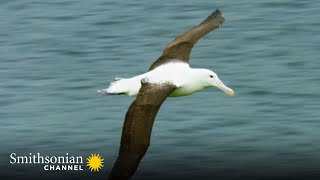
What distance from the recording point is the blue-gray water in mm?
16000

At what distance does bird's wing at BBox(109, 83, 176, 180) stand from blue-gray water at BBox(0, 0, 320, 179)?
1615mm

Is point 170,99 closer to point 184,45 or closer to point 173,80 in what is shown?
point 184,45

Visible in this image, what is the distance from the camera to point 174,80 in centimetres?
1428

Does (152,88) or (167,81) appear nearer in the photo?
(152,88)

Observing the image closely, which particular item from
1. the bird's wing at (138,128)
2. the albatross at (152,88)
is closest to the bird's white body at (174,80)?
the albatross at (152,88)

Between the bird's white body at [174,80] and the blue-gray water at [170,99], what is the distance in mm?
1186

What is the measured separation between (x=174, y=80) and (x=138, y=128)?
4.04ft

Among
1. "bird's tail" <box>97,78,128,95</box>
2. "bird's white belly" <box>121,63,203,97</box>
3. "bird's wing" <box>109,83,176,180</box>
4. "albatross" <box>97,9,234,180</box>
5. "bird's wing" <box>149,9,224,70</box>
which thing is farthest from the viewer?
"bird's wing" <box>149,9,224,70</box>

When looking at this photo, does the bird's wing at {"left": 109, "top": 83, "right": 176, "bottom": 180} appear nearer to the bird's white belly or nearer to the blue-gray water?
the bird's white belly

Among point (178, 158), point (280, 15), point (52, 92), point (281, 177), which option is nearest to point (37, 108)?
point (52, 92)

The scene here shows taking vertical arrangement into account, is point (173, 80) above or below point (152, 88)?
above

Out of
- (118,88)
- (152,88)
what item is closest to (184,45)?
(118,88)

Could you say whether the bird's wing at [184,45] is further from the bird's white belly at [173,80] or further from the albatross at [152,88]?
the bird's white belly at [173,80]

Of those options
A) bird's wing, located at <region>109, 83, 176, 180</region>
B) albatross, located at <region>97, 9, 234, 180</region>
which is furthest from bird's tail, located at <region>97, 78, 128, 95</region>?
bird's wing, located at <region>109, 83, 176, 180</region>
